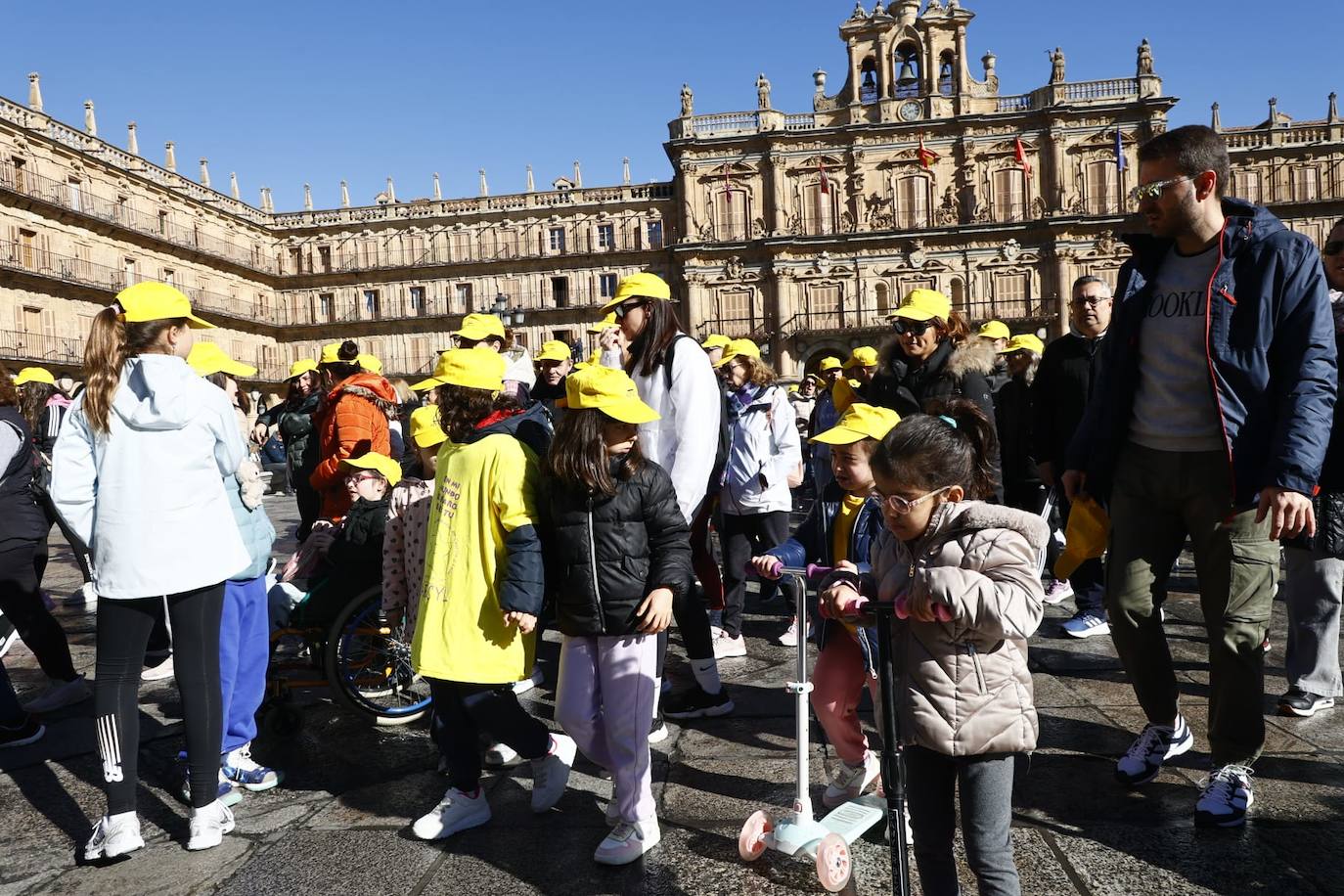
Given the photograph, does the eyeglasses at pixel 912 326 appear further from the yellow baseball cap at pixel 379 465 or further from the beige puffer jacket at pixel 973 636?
the yellow baseball cap at pixel 379 465

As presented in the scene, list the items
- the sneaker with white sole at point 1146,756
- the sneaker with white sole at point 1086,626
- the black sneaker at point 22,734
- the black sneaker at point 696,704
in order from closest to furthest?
1. the sneaker with white sole at point 1146,756
2. the black sneaker at point 22,734
3. the black sneaker at point 696,704
4. the sneaker with white sole at point 1086,626

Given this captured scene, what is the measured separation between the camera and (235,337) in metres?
41.7

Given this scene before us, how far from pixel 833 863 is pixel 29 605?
3771 mm

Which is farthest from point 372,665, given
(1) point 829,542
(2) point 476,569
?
(1) point 829,542

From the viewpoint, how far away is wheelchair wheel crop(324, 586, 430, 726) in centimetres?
401

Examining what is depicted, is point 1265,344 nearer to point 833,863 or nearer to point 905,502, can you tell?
point 905,502

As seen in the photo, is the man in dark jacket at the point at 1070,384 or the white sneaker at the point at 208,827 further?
the man in dark jacket at the point at 1070,384

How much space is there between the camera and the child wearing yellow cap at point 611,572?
9.33 ft

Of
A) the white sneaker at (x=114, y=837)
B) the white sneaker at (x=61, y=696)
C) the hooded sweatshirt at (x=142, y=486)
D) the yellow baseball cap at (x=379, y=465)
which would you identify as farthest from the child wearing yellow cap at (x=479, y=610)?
the white sneaker at (x=61, y=696)

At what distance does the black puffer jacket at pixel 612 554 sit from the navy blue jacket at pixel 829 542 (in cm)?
36

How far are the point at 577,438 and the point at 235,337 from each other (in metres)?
43.5

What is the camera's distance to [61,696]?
4.41 meters


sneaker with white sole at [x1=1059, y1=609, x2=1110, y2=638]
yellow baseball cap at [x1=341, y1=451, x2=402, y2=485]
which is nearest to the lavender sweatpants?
yellow baseball cap at [x1=341, y1=451, x2=402, y2=485]

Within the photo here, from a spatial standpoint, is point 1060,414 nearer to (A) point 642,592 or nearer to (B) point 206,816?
(A) point 642,592
